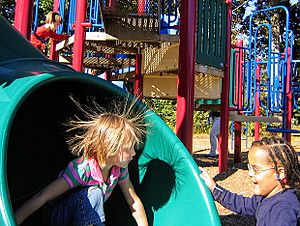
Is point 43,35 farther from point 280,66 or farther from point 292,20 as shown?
point 292,20

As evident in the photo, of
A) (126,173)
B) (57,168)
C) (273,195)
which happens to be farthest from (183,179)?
(57,168)

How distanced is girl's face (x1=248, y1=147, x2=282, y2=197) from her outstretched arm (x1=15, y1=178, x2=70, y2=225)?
0.91m

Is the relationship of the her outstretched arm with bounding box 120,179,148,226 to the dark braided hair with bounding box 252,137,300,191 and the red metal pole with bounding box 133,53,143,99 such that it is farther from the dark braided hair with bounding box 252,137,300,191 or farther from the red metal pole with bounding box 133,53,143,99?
the red metal pole with bounding box 133,53,143,99

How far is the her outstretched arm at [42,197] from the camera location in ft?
7.02

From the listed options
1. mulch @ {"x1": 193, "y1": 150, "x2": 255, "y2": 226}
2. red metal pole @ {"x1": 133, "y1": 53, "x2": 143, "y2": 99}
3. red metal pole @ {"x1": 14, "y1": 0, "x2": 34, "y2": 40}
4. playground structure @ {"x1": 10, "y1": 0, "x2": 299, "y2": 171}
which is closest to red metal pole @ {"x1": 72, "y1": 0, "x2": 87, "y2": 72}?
playground structure @ {"x1": 10, "y1": 0, "x2": 299, "y2": 171}

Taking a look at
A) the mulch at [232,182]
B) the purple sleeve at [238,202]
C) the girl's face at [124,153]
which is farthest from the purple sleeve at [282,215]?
the mulch at [232,182]

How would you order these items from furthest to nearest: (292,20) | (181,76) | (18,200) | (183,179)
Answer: (292,20) → (181,76) → (18,200) → (183,179)

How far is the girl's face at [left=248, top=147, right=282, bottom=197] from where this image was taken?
183 cm

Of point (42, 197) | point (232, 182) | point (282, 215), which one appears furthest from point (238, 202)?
point (232, 182)

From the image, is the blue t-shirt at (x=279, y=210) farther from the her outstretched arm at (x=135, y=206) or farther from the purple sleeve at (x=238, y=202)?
the her outstretched arm at (x=135, y=206)

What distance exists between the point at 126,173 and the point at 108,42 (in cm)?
259

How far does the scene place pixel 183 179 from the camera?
7.66 ft

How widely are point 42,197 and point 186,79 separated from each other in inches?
68.2

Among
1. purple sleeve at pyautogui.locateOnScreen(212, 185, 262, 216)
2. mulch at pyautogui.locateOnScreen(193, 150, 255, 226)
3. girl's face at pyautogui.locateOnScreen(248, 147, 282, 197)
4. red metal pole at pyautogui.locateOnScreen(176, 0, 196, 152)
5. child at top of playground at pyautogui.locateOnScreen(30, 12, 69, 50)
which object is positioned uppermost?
child at top of playground at pyautogui.locateOnScreen(30, 12, 69, 50)
